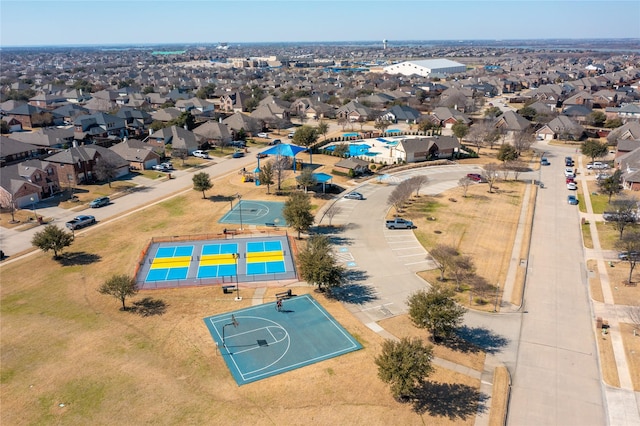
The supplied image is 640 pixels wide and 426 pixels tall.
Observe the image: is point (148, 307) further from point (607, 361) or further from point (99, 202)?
point (607, 361)

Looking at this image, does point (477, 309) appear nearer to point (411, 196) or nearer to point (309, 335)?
point (309, 335)

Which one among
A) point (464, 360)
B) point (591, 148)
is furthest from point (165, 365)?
point (591, 148)

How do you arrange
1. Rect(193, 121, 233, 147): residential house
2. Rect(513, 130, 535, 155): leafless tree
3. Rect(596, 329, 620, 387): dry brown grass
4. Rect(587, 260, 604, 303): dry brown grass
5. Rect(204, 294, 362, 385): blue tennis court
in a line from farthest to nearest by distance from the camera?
Rect(193, 121, 233, 147): residential house
Rect(513, 130, 535, 155): leafless tree
Rect(587, 260, 604, 303): dry brown grass
Rect(204, 294, 362, 385): blue tennis court
Rect(596, 329, 620, 387): dry brown grass

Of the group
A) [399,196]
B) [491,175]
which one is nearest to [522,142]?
[491,175]

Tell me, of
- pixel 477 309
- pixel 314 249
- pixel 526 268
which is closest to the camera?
pixel 477 309

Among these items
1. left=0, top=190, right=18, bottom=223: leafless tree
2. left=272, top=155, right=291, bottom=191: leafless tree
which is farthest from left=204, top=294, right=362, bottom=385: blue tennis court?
left=0, top=190, right=18, bottom=223: leafless tree

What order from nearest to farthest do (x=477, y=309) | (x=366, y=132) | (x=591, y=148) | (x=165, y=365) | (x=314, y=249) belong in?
(x=165, y=365) → (x=477, y=309) → (x=314, y=249) → (x=591, y=148) → (x=366, y=132)

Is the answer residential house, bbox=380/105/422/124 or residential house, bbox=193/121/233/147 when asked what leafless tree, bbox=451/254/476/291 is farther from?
residential house, bbox=380/105/422/124
